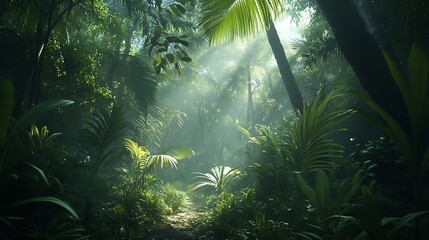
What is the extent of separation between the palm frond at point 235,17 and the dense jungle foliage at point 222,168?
13 mm

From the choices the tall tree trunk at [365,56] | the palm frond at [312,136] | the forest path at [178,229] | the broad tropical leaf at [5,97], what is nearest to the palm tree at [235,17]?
the tall tree trunk at [365,56]

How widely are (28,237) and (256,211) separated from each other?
364cm

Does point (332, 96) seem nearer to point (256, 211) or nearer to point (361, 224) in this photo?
point (256, 211)

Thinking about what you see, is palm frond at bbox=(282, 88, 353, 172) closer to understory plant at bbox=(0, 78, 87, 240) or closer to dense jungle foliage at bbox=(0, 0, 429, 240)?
dense jungle foliage at bbox=(0, 0, 429, 240)

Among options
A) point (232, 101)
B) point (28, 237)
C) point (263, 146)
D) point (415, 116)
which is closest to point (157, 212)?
point (263, 146)

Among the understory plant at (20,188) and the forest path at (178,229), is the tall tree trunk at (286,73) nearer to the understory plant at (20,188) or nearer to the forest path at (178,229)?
the forest path at (178,229)

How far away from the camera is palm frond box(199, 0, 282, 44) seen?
3592 mm

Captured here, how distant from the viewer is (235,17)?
374 centimetres

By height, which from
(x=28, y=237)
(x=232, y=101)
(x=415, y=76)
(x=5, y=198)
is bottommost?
(x=28, y=237)

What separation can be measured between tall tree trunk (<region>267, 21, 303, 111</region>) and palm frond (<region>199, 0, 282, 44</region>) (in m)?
4.12

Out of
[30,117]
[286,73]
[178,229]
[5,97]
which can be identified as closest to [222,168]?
[178,229]

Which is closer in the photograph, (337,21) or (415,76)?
(415,76)

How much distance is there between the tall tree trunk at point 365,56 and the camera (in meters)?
2.97

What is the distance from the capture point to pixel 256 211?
522 centimetres
